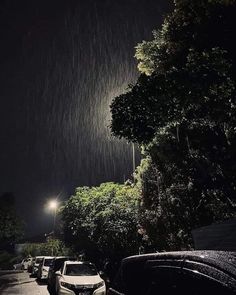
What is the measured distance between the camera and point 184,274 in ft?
9.98

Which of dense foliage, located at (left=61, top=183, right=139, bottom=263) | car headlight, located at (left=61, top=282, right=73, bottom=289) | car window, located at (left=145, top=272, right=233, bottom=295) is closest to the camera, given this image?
car window, located at (left=145, top=272, right=233, bottom=295)

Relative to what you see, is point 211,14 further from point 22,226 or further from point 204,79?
point 22,226

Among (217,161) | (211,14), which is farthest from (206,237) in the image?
(211,14)

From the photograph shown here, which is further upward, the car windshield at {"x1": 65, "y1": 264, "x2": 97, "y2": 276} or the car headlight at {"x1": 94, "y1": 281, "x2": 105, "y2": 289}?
the car windshield at {"x1": 65, "y1": 264, "x2": 97, "y2": 276}

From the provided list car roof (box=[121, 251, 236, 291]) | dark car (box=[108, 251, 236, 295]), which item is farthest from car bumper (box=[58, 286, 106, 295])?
car roof (box=[121, 251, 236, 291])

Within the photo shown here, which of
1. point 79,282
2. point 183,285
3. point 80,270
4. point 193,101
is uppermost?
point 193,101

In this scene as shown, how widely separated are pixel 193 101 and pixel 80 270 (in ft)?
28.4

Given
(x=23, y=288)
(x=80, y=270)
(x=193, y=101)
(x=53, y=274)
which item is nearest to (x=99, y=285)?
(x=80, y=270)

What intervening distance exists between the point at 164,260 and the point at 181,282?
0.49m

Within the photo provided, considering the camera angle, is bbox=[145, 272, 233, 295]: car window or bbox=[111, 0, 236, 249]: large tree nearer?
bbox=[145, 272, 233, 295]: car window

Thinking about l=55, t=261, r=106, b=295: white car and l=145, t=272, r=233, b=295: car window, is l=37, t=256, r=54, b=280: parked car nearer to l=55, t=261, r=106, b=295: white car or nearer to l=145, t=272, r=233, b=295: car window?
l=55, t=261, r=106, b=295: white car

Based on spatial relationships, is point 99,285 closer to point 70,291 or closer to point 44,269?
point 70,291

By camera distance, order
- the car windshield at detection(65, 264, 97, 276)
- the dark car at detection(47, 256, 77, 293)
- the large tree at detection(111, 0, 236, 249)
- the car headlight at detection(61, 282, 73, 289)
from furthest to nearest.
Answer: the dark car at detection(47, 256, 77, 293), the car windshield at detection(65, 264, 97, 276), the car headlight at detection(61, 282, 73, 289), the large tree at detection(111, 0, 236, 249)

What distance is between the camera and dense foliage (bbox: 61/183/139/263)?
2233 centimetres
